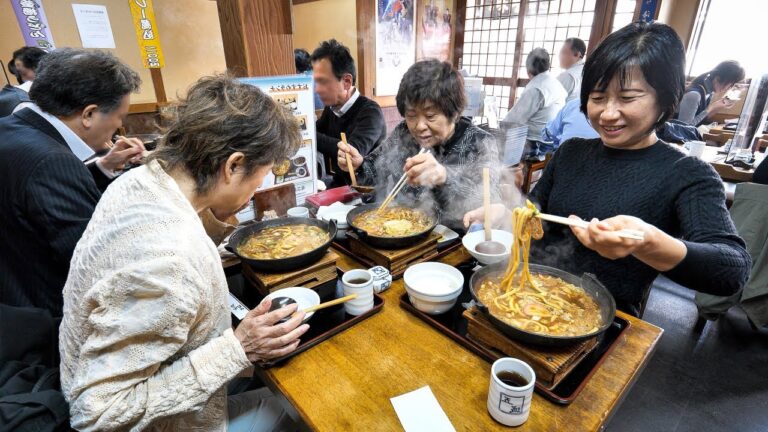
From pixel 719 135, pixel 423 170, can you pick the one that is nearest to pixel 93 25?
pixel 423 170

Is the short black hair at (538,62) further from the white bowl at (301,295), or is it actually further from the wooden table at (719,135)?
the white bowl at (301,295)

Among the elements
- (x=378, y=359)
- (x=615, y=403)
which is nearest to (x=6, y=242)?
(x=378, y=359)

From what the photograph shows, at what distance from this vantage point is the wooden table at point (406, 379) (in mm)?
1183

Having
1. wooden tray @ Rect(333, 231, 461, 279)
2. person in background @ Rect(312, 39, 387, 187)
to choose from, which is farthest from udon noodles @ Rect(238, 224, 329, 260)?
person in background @ Rect(312, 39, 387, 187)

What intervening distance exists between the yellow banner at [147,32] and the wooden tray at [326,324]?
653 cm

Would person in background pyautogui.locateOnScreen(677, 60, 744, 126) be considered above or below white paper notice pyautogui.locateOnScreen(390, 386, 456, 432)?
above

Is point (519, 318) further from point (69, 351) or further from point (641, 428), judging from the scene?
point (641, 428)

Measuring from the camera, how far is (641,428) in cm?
261

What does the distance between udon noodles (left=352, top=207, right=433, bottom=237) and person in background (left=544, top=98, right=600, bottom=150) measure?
3.56 metres

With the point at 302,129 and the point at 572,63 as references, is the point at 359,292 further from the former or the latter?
the point at 572,63

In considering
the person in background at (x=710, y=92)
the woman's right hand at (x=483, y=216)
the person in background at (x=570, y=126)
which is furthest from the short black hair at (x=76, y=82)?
the person in background at (x=710, y=92)

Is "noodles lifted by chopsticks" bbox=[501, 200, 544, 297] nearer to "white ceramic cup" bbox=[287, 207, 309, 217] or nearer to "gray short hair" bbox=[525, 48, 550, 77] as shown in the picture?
"white ceramic cup" bbox=[287, 207, 309, 217]

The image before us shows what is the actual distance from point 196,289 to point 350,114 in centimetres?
340

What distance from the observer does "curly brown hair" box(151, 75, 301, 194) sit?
4.41 ft
